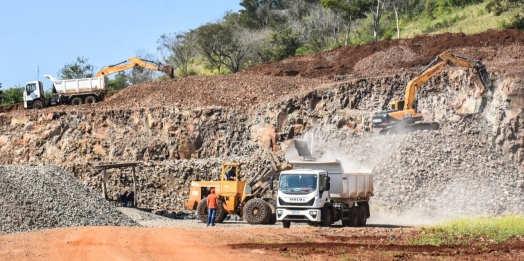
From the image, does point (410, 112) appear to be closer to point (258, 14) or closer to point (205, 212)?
point (205, 212)

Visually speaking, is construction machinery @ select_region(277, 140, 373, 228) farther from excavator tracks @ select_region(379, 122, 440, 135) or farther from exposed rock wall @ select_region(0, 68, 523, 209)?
exposed rock wall @ select_region(0, 68, 523, 209)

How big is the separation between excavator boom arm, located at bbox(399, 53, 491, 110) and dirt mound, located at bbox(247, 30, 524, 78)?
578 centimetres

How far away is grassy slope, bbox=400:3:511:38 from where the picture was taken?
59.6 metres

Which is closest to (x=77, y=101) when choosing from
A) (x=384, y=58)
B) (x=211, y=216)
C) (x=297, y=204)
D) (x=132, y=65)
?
(x=132, y=65)

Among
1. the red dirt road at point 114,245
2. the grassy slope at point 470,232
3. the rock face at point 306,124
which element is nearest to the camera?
the red dirt road at point 114,245

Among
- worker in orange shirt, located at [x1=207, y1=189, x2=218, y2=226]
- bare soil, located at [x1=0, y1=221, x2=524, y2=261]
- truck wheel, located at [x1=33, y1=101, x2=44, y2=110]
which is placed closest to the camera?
bare soil, located at [x1=0, y1=221, x2=524, y2=261]

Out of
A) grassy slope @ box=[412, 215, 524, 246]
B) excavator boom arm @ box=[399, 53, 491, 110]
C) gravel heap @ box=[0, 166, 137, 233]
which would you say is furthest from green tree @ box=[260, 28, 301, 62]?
grassy slope @ box=[412, 215, 524, 246]

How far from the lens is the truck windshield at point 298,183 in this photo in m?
26.3

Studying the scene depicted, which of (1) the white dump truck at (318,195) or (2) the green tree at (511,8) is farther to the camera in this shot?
(2) the green tree at (511,8)

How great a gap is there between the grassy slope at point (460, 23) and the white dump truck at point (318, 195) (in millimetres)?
33554

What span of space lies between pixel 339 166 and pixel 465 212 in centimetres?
589

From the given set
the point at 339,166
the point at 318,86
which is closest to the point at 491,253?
the point at 339,166

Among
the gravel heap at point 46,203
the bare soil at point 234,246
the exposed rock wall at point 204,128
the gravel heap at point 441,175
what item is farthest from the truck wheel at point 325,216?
the exposed rock wall at point 204,128

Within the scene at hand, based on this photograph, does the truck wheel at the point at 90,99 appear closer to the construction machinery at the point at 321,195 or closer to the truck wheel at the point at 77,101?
the truck wheel at the point at 77,101
